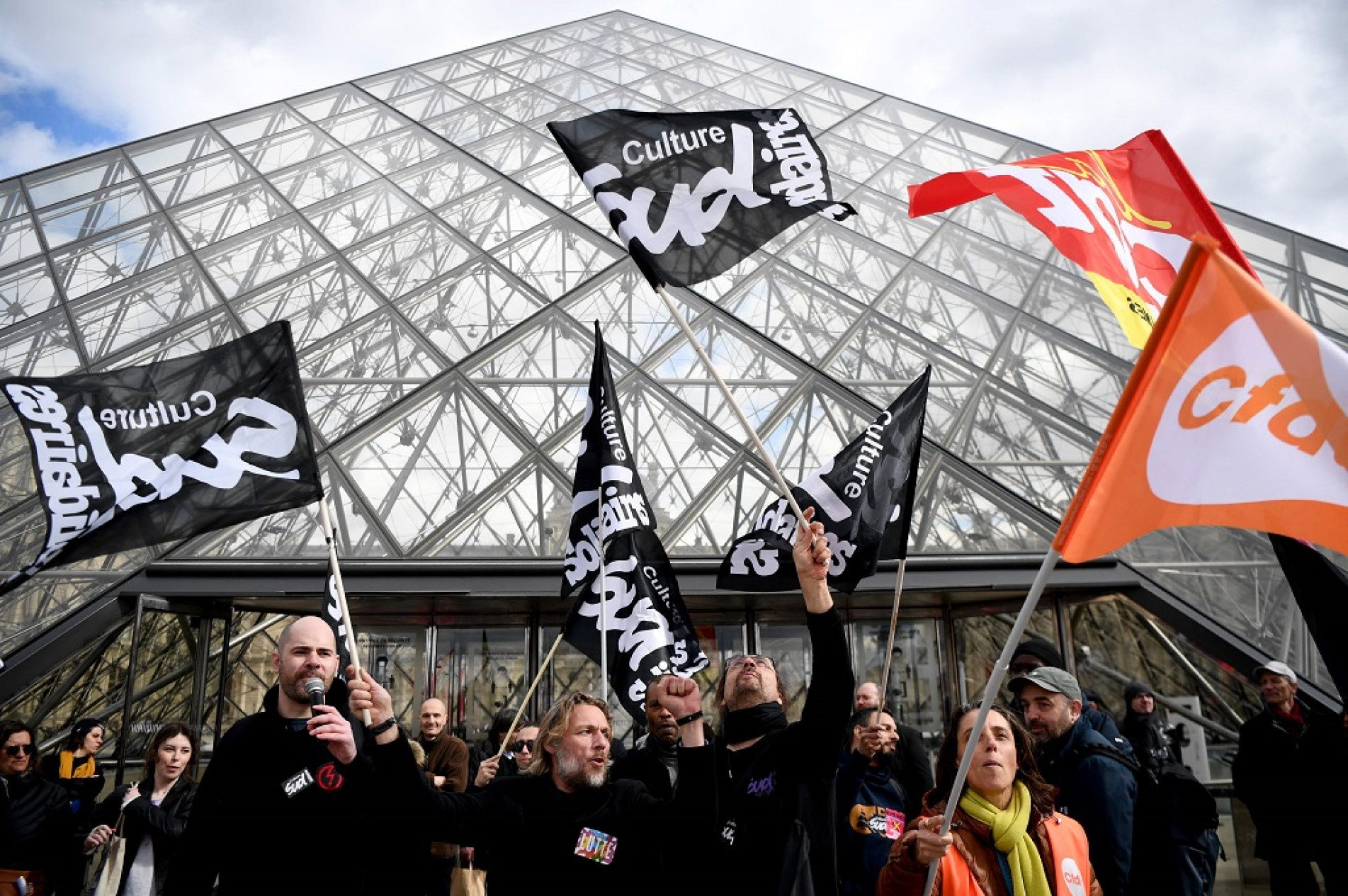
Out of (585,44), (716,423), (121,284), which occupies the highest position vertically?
(585,44)

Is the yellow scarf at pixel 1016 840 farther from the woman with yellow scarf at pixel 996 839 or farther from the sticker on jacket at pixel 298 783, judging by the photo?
the sticker on jacket at pixel 298 783

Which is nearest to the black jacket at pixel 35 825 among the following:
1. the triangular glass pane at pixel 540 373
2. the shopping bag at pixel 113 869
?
the shopping bag at pixel 113 869

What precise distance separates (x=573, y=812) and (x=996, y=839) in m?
1.49

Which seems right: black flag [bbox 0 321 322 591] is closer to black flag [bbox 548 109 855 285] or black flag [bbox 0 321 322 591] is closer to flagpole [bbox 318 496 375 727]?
flagpole [bbox 318 496 375 727]

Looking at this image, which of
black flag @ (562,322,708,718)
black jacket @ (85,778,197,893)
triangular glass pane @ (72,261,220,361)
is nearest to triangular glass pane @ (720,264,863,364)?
black flag @ (562,322,708,718)

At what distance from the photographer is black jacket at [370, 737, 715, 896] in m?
3.71

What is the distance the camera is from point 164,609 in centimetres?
987

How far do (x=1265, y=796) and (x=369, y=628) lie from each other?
328 inches

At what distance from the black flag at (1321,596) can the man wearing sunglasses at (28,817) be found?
279 inches

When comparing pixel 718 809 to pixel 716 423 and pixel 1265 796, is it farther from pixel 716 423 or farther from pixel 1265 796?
pixel 716 423

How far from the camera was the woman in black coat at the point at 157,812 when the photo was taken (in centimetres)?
581

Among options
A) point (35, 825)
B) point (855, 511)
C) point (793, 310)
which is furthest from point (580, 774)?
point (793, 310)

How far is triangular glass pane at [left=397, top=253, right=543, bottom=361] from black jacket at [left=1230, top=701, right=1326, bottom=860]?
8.87 metres

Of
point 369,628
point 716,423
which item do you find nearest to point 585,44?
point 716,423
